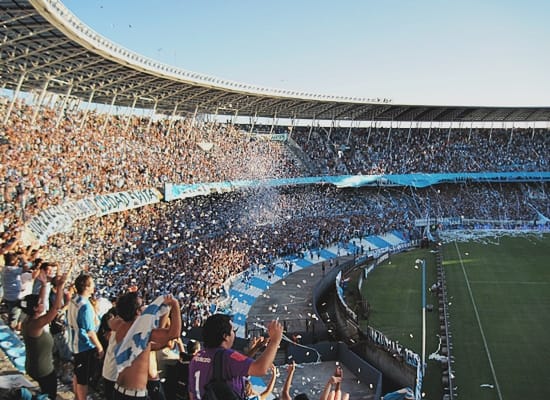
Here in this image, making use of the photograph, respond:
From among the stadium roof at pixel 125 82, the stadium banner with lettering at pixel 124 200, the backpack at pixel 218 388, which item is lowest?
the backpack at pixel 218 388

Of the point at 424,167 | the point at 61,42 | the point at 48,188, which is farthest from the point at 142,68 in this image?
the point at 424,167

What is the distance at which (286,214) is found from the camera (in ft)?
134

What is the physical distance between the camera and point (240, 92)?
36.9 m

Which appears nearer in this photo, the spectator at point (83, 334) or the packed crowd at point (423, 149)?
the spectator at point (83, 334)

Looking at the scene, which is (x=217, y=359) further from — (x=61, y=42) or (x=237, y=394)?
(x=61, y=42)

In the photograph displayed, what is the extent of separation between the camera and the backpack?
140 inches

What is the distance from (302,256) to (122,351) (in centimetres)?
2881

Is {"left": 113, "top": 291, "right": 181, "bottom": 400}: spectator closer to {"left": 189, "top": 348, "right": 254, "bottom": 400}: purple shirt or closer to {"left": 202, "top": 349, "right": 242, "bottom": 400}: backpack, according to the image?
{"left": 189, "top": 348, "right": 254, "bottom": 400}: purple shirt

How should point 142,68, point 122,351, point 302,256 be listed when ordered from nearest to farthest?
point 122,351 < point 142,68 < point 302,256

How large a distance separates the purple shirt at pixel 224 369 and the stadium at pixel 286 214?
207cm

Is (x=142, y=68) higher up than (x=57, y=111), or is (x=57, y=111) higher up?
(x=142, y=68)

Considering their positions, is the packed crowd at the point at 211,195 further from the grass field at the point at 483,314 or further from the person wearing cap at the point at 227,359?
the grass field at the point at 483,314

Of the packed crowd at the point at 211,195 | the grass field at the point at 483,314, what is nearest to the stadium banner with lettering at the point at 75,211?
the packed crowd at the point at 211,195

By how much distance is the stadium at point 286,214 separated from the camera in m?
16.3
